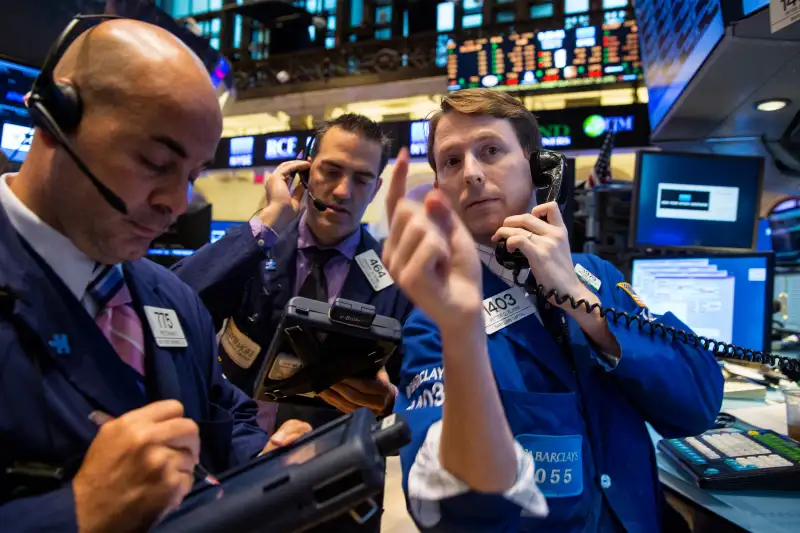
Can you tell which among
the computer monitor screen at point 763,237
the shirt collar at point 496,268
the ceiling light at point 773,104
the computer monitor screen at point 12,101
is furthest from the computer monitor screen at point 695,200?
the computer monitor screen at point 12,101

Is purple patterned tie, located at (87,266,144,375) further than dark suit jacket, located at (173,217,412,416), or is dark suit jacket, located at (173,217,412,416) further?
dark suit jacket, located at (173,217,412,416)

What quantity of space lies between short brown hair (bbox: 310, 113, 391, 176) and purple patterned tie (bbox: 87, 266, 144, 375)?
1.13 metres

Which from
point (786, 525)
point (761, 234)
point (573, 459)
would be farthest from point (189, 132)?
point (761, 234)

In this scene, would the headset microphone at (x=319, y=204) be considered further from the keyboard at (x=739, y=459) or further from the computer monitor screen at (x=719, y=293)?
the computer monitor screen at (x=719, y=293)

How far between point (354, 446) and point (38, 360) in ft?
1.43

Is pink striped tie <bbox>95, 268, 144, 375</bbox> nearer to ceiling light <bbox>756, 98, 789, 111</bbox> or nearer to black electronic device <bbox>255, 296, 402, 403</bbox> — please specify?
black electronic device <bbox>255, 296, 402, 403</bbox>

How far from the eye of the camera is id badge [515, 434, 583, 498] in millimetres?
875

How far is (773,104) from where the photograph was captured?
105 inches

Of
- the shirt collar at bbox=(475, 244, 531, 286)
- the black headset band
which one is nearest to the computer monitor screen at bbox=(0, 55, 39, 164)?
the black headset band

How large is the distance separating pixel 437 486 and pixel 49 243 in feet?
2.13

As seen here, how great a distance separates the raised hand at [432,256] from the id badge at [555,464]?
410mm

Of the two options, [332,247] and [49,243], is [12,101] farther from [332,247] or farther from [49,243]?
[49,243]

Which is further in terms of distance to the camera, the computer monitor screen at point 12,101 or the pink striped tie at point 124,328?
the computer monitor screen at point 12,101

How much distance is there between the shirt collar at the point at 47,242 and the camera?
72 cm
